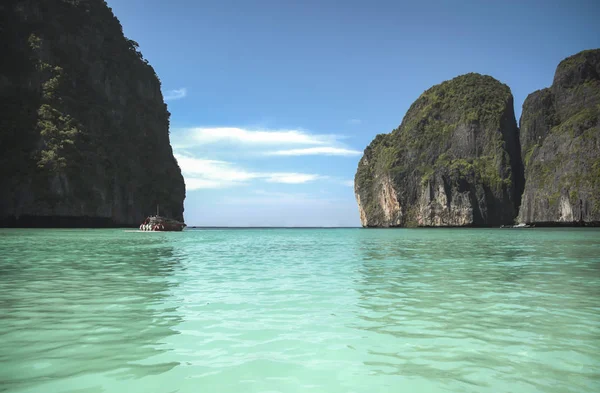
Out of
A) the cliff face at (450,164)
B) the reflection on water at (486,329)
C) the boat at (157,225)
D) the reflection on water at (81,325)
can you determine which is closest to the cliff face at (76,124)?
the boat at (157,225)

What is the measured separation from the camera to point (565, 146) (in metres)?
110

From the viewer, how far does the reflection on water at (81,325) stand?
516 centimetres

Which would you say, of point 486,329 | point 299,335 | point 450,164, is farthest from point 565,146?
point 299,335

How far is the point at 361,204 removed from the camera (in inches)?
6983

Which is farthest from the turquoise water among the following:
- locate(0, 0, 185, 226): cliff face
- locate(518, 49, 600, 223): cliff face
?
locate(518, 49, 600, 223): cliff face

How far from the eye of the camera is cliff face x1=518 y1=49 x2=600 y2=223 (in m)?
98.4

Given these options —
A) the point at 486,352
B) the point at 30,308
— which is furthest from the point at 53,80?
the point at 486,352

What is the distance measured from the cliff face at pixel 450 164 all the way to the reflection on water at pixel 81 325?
131519mm

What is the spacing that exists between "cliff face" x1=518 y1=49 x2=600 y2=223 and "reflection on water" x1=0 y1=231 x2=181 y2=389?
104 meters

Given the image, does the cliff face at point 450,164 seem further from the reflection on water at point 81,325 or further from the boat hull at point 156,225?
the reflection on water at point 81,325

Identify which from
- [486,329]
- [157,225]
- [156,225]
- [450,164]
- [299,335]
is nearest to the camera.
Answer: [299,335]

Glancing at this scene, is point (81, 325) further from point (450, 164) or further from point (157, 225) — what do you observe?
point (450, 164)

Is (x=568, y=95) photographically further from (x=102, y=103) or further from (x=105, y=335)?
(x=105, y=335)

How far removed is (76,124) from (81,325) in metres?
96.7
